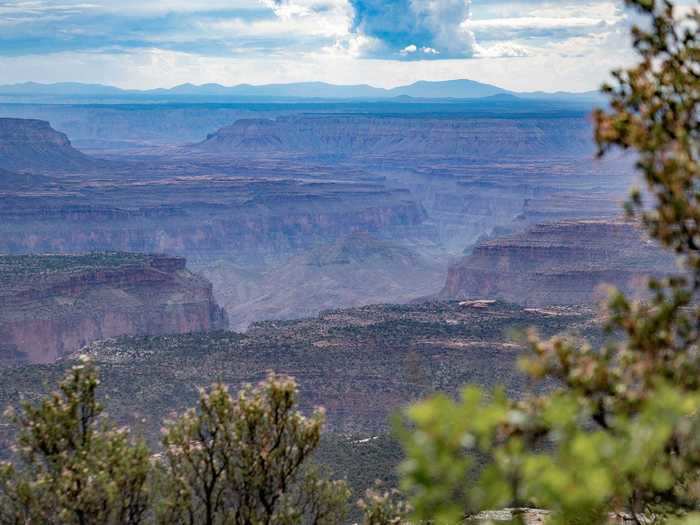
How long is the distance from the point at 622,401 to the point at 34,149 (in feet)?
568

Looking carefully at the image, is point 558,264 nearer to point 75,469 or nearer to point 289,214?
point 289,214

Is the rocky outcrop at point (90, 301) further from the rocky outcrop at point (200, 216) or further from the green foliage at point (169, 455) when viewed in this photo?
the green foliage at point (169, 455)

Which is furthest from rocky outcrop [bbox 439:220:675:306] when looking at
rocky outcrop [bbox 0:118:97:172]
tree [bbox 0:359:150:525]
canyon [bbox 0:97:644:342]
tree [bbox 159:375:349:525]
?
rocky outcrop [bbox 0:118:97:172]

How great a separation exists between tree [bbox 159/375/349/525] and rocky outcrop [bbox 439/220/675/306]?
232ft

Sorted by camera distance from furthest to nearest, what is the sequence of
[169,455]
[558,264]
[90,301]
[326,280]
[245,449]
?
[326,280] → [558,264] → [90,301] → [169,455] → [245,449]

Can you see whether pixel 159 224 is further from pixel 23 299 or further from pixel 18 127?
pixel 23 299

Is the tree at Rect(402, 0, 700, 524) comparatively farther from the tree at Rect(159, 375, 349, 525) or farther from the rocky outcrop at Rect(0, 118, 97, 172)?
the rocky outcrop at Rect(0, 118, 97, 172)

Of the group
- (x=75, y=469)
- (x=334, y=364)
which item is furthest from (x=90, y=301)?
(x=75, y=469)

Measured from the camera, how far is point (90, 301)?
Result: 7969 cm

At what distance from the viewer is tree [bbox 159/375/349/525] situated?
45.0ft

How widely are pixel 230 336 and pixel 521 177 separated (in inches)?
4827

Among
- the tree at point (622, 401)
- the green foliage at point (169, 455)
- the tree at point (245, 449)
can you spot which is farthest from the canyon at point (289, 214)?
the tree at point (622, 401)

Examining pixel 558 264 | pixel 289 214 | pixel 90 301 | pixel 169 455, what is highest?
pixel 169 455

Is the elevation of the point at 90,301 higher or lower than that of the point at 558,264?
lower
